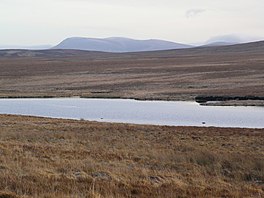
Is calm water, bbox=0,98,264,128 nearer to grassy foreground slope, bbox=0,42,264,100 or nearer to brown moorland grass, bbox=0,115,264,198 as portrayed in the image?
grassy foreground slope, bbox=0,42,264,100

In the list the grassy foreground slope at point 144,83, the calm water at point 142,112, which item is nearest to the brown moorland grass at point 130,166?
the calm water at point 142,112

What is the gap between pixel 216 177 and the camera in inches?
547

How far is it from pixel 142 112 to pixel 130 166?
31210 millimetres

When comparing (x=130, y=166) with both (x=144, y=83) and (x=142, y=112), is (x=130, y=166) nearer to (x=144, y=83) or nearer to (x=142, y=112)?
(x=142, y=112)

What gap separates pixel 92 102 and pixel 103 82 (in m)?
27.1

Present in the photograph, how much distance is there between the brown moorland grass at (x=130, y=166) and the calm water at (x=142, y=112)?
547 inches

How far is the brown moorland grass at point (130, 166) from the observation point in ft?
36.8

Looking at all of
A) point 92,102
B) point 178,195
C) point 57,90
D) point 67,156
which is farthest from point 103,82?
point 178,195

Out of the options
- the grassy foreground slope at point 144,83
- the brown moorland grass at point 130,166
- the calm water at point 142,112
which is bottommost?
the grassy foreground slope at point 144,83

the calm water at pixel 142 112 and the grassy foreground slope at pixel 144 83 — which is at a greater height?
the calm water at pixel 142 112

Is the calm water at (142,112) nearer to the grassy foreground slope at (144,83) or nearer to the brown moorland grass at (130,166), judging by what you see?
the grassy foreground slope at (144,83)

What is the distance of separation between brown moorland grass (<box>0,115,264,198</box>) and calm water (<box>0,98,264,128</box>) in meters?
13.9

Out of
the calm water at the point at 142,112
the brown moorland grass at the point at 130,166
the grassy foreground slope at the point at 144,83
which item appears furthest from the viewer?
the grassy foreground slope at the point at 144,83

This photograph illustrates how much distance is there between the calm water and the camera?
131ft
